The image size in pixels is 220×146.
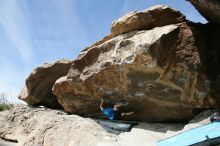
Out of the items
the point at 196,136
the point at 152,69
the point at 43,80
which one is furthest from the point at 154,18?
the point at 43,80

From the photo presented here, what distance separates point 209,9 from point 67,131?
3.01m

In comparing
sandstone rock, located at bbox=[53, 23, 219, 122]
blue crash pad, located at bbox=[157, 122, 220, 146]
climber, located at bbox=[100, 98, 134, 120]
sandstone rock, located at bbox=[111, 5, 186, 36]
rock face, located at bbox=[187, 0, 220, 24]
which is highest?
sandstone rock, located at bbox=[111, 5, 186, 36]

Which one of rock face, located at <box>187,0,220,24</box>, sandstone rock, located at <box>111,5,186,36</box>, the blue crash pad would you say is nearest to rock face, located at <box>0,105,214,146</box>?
the blue crash pad

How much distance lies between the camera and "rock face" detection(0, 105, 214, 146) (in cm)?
568

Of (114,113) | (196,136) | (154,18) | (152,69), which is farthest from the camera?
(114,113)

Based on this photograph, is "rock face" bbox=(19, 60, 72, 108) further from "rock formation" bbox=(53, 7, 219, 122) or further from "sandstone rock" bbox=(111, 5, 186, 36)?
"sandstone rock" bbox=(111, 5, 186, 36)

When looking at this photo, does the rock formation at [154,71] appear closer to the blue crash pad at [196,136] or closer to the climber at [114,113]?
the climber at [114,113]

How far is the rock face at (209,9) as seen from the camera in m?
5.22

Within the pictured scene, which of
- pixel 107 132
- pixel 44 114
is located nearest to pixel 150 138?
pixel 107 132

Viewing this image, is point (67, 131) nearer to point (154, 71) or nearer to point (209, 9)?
point (154, 71)

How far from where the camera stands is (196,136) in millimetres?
4578

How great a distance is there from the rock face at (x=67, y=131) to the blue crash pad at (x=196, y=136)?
2.09 feet

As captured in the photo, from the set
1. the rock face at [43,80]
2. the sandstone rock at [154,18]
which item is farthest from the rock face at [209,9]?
the rock face at [43,80]

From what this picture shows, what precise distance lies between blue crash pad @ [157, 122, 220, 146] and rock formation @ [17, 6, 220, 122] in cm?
103
